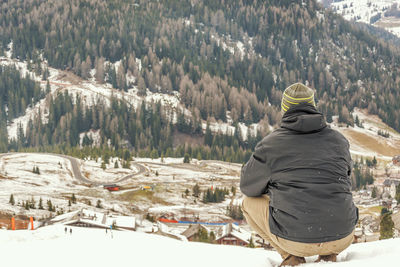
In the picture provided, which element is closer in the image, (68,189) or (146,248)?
(146,248)

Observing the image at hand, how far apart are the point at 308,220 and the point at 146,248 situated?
6102 millimetres

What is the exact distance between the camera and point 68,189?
9725 cm

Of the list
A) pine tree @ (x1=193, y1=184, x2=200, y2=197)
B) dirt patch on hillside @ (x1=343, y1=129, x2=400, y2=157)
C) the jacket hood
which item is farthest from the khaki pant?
dirt patch on hillside @ (x1=343, y1=129, x2=400, y2=157)

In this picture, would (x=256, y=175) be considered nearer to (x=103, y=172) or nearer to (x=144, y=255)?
(x=144, y=255)

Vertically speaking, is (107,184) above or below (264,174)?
below

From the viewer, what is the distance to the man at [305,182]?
600 cm

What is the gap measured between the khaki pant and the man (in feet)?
0.05

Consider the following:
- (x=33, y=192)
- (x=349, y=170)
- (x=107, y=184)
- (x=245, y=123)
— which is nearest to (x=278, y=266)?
(x=349, y=170)

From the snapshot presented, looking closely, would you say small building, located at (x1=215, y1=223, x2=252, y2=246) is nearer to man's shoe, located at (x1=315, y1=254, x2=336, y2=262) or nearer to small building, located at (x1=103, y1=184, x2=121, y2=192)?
small building, located at (x1=103, y1=184, x2=121, y2=192)

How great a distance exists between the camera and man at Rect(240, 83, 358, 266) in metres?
6.00

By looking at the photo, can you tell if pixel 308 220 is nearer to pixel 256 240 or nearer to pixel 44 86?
pixel 256 240

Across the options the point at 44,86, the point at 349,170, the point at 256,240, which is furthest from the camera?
the point at 44,86

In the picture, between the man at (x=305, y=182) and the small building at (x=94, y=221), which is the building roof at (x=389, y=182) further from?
the man at (x=305, y=182)

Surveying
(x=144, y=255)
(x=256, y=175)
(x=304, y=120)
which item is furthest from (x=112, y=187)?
(x=304, y=120)
